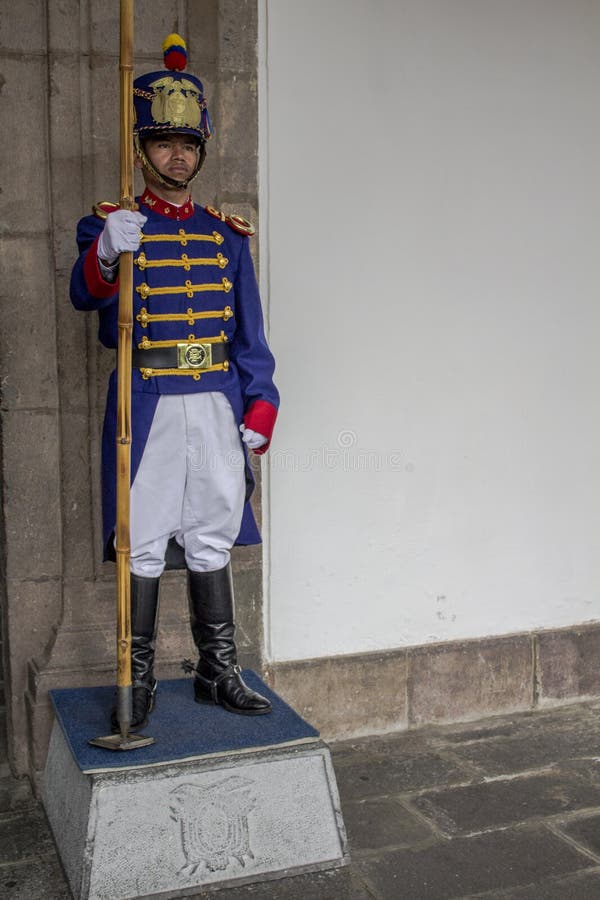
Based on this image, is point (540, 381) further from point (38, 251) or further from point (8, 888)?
point (8, 888)

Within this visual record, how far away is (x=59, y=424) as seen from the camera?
338 cm

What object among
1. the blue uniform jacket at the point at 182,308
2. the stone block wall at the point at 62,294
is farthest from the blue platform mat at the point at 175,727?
the blue uniform jacket at the point at 182,308

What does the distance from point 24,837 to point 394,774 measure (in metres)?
1.21

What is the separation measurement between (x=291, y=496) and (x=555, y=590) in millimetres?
1192

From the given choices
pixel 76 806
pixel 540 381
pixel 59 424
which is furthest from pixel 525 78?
pixel 76 806

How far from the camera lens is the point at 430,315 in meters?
3.83

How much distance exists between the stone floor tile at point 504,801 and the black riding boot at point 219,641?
66 cm

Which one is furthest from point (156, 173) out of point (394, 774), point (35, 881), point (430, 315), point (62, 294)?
point (394, 774)

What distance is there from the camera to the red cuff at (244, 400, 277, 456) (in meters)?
3.01

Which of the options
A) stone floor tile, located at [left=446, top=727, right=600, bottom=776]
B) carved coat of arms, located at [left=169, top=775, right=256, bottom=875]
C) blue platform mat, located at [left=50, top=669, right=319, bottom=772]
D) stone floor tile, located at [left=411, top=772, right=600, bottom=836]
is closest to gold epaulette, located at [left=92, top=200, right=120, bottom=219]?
blue platform mat, located at [left=50, top=669, right=319, bottom=772]

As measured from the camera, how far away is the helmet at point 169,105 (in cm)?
279

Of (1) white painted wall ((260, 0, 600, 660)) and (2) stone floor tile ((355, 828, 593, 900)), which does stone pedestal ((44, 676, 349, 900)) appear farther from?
(1) white painted wall ((260, 0, 600, 660))

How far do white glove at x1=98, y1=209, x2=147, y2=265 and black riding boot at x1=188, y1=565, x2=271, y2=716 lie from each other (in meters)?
0.96

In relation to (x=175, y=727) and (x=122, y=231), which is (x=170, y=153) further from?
(x=175, y=727)
